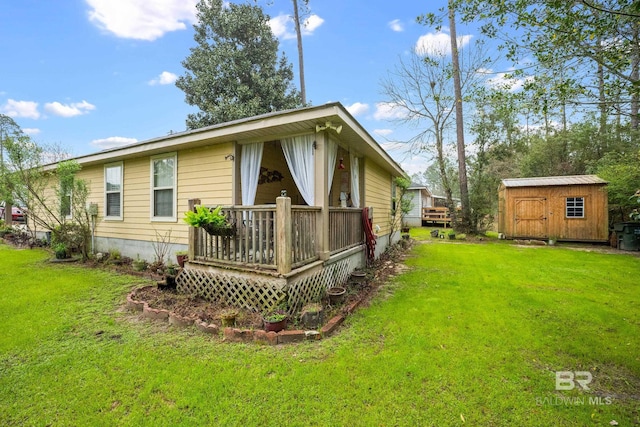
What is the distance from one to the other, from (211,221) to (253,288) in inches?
44.0

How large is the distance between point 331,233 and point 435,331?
90.0 inches

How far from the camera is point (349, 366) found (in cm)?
262

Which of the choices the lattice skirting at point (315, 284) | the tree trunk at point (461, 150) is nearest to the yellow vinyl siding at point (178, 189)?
the lattice skirting at point (315, 284)

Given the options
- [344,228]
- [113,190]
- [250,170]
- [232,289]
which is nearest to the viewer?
[232,289]

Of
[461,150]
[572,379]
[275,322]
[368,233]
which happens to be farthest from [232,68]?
[572,379]

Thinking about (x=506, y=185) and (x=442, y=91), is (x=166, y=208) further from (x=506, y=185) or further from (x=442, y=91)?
(x=442, y=91)

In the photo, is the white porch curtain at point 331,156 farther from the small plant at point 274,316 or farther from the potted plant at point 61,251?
the potted plant at point 61,251

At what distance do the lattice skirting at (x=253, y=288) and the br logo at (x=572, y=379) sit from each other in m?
2.80

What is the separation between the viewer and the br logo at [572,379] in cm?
236

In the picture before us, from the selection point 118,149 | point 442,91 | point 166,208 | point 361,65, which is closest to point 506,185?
point 442,91

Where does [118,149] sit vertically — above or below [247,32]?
below

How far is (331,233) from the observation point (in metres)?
4.96

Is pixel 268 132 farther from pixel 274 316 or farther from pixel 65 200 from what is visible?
pixel 65 200

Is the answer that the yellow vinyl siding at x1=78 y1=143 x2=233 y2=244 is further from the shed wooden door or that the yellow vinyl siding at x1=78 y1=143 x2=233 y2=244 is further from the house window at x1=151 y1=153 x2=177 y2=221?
the shed wooden door
